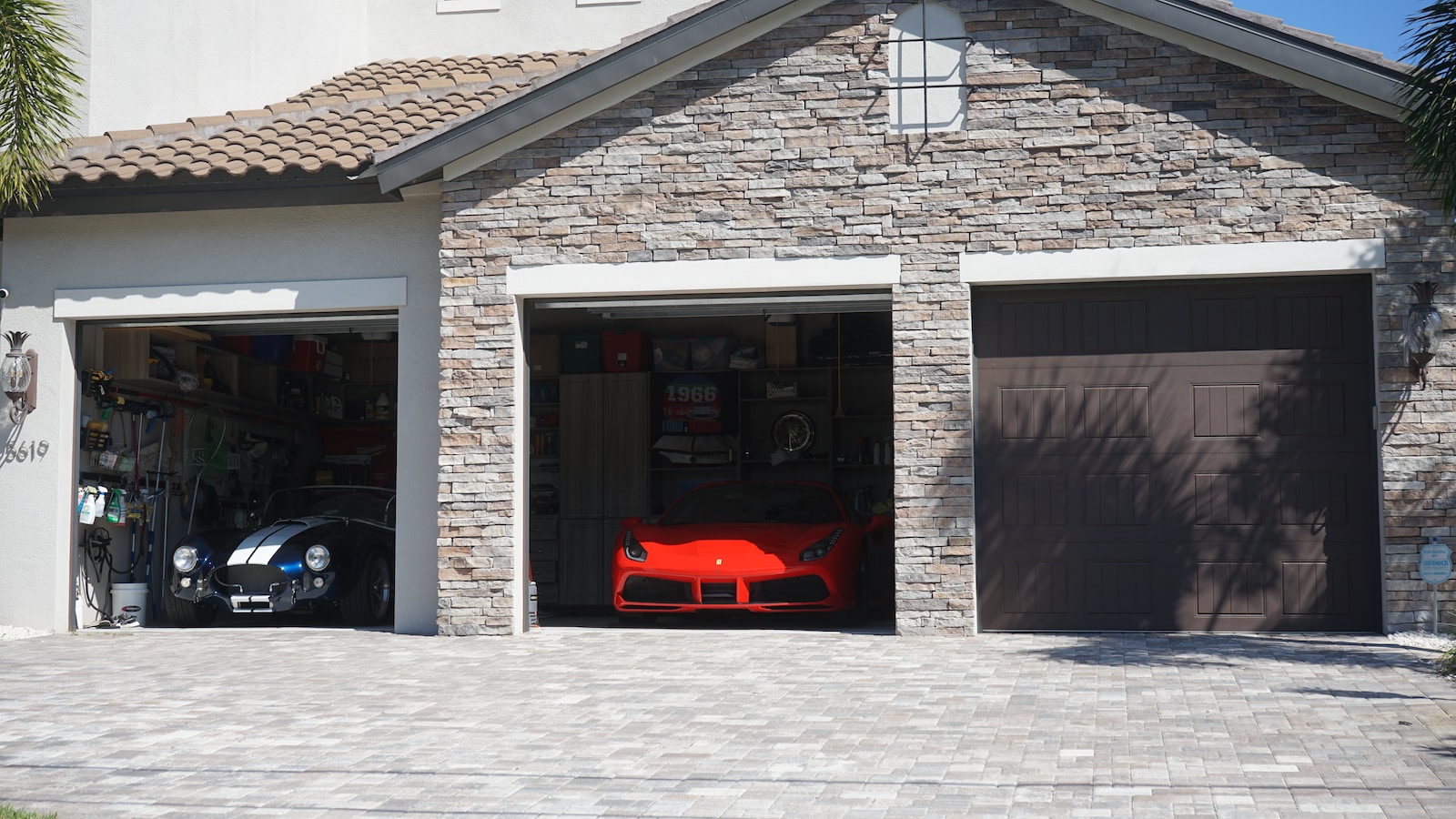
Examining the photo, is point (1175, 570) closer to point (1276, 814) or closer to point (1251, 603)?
point (1251, 603)

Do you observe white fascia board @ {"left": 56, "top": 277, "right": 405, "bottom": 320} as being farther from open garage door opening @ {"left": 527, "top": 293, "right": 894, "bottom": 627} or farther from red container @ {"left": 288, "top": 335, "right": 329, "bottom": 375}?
red container @ {"left": 288, "top": 335, "right": 329, "bottom": 375}

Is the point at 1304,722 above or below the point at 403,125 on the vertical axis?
below

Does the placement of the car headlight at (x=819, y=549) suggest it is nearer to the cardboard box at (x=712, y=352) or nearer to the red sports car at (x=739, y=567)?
the red sports car at (x=739, y=567)

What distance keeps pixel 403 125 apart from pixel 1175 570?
7.04 metres

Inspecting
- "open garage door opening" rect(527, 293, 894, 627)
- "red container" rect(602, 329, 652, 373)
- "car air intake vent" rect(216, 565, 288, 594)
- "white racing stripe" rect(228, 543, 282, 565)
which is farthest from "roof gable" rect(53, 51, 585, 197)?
"car air intake vent" rect(216, 565, 288, 594)

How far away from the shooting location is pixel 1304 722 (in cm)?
639

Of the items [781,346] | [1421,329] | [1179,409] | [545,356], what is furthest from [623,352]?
[1421,329]

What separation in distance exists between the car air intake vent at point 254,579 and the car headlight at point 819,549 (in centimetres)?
425

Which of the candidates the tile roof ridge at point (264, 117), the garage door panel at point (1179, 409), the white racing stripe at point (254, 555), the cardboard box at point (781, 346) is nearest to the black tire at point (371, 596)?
the white racing stripe at point (254, 555)

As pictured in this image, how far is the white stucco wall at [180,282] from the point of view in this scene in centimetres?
1132

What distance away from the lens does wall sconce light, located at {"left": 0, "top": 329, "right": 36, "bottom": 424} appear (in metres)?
11.6

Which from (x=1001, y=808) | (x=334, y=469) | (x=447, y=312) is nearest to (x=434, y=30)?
(x=334, y=469)

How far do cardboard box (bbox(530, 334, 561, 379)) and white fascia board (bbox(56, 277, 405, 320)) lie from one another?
12.9ft

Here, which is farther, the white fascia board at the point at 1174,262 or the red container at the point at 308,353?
the red container at the point at 308,353
